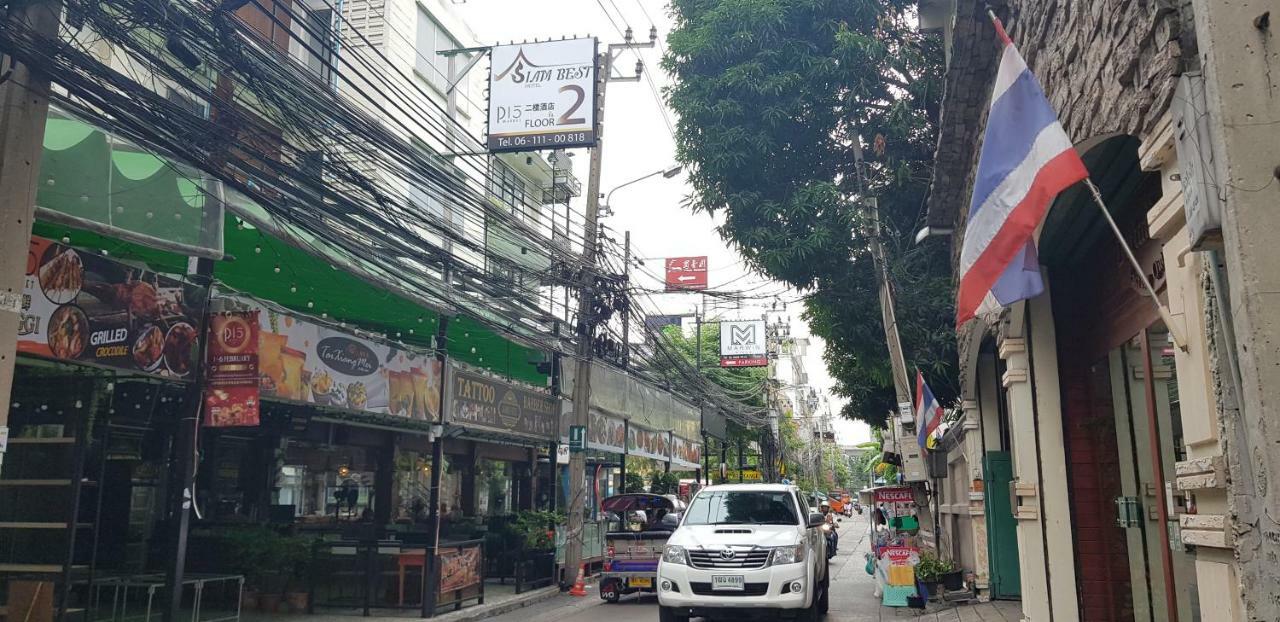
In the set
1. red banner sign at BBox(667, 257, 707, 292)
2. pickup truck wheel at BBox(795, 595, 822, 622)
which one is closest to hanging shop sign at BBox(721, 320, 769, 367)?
red banner sign at BBox(667, 257, 707, 292)

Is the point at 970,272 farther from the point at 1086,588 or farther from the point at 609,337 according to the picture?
the point at 609,337

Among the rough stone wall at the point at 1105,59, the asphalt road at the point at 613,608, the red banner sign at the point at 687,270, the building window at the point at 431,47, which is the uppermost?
the building window at the point at 431,47

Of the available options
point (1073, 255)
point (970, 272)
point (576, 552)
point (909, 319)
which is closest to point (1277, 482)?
point (970, 272)

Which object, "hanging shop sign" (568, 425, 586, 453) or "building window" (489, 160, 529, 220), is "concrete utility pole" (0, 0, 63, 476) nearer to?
"building window" (489, 160, 529, 220)

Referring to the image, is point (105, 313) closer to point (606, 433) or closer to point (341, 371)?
point (341, 371)

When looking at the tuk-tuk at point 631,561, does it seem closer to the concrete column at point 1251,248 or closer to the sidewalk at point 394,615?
the sidewalk at point 394,615

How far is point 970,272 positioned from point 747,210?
12.3 m

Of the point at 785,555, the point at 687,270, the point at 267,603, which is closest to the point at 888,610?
the point at 785,555

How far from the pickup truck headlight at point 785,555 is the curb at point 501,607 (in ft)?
15.6

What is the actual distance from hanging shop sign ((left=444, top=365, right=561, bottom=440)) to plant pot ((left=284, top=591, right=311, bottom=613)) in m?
3.16

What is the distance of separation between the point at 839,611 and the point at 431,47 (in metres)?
16.8

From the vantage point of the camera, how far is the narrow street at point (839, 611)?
12.0m

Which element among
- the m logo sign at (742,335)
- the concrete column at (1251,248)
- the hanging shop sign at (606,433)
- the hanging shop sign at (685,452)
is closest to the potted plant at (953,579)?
the hanging shop sign at (606,433)

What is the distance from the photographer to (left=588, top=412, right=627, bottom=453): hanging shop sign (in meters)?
19.7
